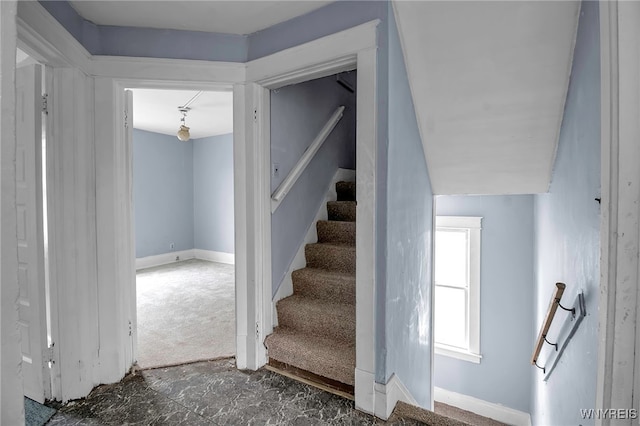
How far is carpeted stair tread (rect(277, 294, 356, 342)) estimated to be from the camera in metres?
2.03

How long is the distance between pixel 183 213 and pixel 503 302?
5389mm

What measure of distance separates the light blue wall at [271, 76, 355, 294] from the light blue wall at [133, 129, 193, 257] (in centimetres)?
368

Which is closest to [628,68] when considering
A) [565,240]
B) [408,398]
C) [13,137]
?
[13,137]

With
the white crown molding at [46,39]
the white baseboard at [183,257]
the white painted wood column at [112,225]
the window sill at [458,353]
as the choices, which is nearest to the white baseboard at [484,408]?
the window sill at [458,353]

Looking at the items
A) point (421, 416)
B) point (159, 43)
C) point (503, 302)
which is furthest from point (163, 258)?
point (503, 302)

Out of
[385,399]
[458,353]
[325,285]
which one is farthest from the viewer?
[458,353]

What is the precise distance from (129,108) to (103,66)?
10.2 inches

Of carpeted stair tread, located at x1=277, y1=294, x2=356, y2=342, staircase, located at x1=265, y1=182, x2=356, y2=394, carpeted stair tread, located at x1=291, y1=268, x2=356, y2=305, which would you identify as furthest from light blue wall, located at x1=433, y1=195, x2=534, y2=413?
carpeted stair tread, located at x1=277, y1=294, x2=356, y2=342

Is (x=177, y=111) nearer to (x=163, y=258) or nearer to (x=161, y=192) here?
(x=161, y=192)

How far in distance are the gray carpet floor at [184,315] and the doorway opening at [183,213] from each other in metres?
0.01

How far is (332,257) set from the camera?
2.46 meters

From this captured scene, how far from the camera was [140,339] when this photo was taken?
256 centimetres

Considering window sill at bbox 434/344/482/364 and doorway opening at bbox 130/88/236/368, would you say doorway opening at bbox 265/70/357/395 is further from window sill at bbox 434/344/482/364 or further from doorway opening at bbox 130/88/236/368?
window sill at bbox 434/344/482/364

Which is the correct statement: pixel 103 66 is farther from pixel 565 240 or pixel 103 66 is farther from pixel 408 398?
pixel 565 240
